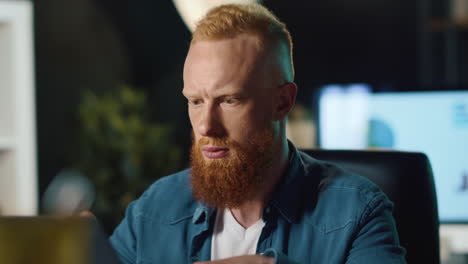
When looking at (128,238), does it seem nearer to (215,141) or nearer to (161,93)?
(215,141)

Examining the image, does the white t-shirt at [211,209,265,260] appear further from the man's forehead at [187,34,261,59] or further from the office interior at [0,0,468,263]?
the office interior at [0,0,468,263]

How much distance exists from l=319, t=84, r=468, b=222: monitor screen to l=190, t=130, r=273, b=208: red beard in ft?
2.96

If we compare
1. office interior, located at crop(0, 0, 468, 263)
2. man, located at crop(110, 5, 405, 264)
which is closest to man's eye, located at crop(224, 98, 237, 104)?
man, located at crop(110, 5, 405, 264)

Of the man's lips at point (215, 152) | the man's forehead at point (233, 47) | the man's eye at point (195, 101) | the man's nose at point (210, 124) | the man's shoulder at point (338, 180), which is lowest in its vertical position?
the man's shoulder at point (338, 180)

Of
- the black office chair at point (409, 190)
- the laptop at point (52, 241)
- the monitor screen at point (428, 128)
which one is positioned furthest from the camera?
the monitor screen at point (428, 128)

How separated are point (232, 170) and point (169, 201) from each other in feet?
0.67

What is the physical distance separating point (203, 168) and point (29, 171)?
1.81 m

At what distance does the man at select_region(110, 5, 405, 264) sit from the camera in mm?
1073

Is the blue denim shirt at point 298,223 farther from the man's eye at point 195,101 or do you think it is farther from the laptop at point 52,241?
the laptop at point 52,241

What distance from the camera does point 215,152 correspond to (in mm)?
1091

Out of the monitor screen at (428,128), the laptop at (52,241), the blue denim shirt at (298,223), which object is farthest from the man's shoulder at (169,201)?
the monitor screen at (428,128)

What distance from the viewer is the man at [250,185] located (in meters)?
1.07

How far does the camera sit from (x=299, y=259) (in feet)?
3.77

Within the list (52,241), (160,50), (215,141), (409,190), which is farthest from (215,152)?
(160,50)
